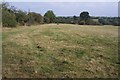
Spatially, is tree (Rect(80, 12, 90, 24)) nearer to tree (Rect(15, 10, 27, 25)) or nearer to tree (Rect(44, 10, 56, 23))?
tree (Rect(15, 10, 27, 25))

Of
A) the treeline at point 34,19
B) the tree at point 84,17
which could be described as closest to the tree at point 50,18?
the treeline at point 34,19

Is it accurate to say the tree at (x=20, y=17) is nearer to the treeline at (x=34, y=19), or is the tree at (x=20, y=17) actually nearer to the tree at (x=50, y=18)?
the treeline at (x=34, y=19)

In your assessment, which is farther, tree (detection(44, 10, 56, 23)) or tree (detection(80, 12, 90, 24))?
tree (detection(44, 10, 56, 23))

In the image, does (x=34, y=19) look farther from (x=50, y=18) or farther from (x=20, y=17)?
(x=20, y=17)

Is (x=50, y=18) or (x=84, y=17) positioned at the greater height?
(x=50, y=18)

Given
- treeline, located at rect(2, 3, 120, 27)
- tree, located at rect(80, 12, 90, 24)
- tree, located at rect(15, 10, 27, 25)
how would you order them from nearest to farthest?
treeline, located at rect(2, 3, 120, 27), tree, located at rect(15, 10, 27, 25), tree, located at rect(80, 12, 90, 24)

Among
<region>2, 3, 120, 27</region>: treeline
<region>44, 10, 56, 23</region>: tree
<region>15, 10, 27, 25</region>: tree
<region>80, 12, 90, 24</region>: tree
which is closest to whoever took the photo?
<region>2, 3, 120, 27</region>: treeline

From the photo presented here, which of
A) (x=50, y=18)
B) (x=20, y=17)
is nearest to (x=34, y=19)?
(x=50, y=18)

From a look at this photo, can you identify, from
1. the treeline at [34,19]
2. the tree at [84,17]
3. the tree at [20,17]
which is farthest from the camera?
the tree at [84,17]

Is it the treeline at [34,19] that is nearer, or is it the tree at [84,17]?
the treeline at [34,19]

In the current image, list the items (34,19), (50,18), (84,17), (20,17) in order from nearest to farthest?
(20,17)
(84,17)
(34,19)
(50,18)

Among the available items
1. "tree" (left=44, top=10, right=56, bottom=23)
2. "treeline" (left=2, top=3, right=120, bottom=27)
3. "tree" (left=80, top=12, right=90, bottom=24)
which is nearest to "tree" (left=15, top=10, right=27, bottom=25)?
"treeline" (left=2, top=3, right=120, bottom=27)

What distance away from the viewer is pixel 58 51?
11.8 m

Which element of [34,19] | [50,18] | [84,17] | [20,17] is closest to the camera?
[20,17]
